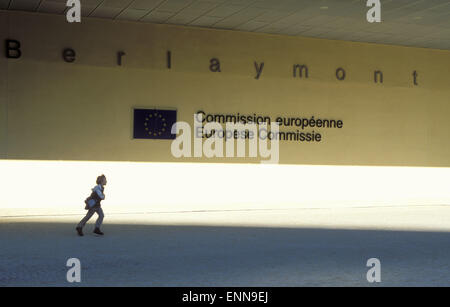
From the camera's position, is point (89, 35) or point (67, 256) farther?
point (89, 35)

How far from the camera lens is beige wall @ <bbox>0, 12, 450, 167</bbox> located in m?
16.0

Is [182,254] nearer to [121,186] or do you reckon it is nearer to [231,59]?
[121,186]

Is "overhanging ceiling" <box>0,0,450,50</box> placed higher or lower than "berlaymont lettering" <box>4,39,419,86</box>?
higher

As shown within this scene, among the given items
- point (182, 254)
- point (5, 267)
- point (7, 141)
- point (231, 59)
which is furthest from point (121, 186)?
point (5, 267)

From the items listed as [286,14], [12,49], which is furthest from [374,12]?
[12,49]

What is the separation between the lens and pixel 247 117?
17891 mm

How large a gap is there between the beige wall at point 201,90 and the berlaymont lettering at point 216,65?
0.38 ft

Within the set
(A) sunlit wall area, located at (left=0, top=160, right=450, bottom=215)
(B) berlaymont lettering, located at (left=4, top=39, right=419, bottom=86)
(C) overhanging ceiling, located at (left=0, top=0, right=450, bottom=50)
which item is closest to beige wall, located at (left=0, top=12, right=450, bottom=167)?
(B) berlaymont lettering, located at (left=4, top=39, right=419, bottom=86)

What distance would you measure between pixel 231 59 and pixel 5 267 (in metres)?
10.9

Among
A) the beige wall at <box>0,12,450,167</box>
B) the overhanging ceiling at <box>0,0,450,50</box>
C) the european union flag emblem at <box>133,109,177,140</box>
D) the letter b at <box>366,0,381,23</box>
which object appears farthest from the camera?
the european union flag emblem at <box>133,109,177,140</box>

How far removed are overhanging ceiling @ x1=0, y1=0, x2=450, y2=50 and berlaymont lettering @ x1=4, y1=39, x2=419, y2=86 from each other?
89 centimetres

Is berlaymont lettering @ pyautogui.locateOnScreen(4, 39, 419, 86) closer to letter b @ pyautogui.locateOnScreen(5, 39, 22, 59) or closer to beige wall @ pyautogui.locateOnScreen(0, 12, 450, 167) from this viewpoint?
letter b @ pyautogui.locateOnScreen(5, 39, 22, 59)

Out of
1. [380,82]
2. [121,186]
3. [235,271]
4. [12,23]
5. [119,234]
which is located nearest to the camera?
[235,271]

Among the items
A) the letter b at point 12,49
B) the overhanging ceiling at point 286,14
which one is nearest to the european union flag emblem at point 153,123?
the overhanging ceiling at point 286,14
